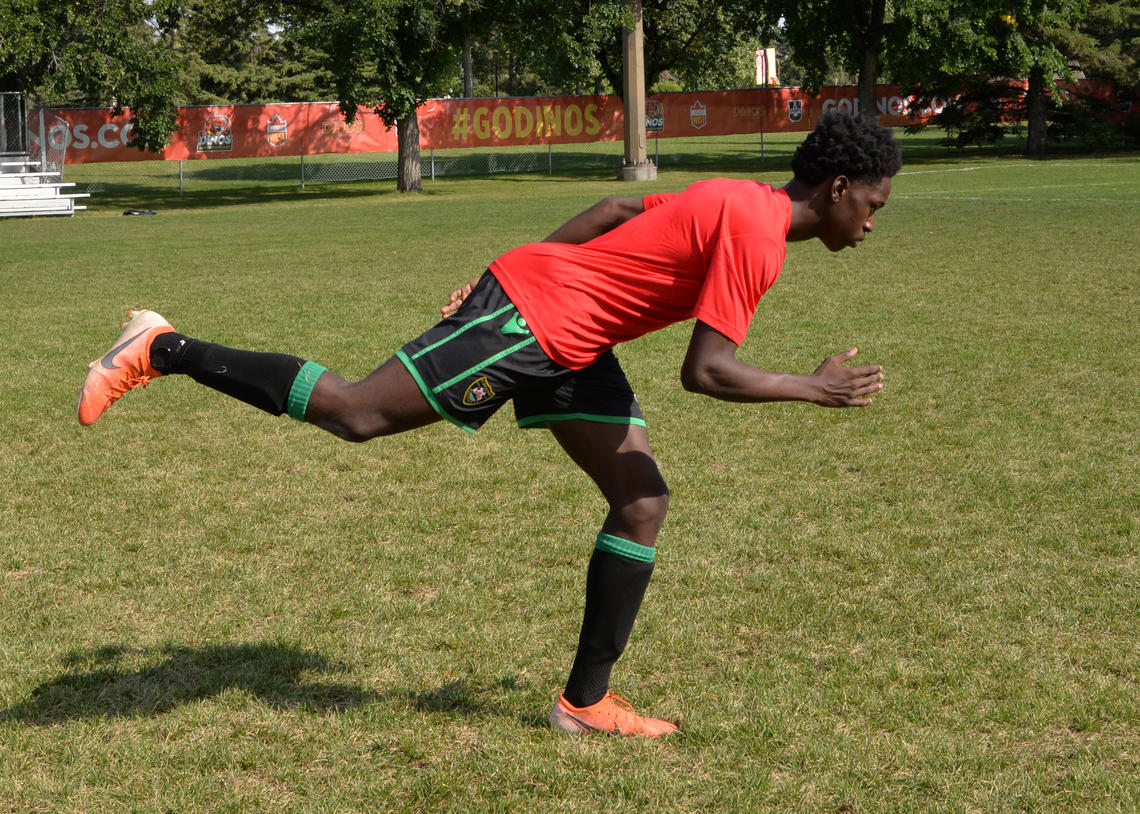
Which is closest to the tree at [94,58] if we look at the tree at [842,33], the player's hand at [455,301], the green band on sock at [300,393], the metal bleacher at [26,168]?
the metal bleacher at [26,168]

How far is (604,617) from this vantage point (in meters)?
3.90

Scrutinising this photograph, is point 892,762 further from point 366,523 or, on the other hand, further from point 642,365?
point 642,365

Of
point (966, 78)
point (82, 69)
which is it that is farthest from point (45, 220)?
point (966, 78)

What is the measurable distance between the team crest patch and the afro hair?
1098 mm

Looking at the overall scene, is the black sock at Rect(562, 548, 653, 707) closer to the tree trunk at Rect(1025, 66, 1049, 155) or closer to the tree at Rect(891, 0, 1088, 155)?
the tree at Rect(891, 0, 1088, 155)

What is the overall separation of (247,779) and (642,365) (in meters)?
6.78

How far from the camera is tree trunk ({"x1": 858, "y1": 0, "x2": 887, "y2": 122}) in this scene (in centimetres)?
3981

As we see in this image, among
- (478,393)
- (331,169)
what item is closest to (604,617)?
(478,393)

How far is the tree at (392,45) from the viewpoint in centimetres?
2952

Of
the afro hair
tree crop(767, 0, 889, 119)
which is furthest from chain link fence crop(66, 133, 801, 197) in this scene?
the afro hair

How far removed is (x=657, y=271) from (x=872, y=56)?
130ft

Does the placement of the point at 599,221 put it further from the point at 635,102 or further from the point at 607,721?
the point at 635,102

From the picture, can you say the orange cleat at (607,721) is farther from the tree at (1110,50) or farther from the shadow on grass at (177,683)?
the tree at (1110,50)

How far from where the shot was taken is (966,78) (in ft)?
144
